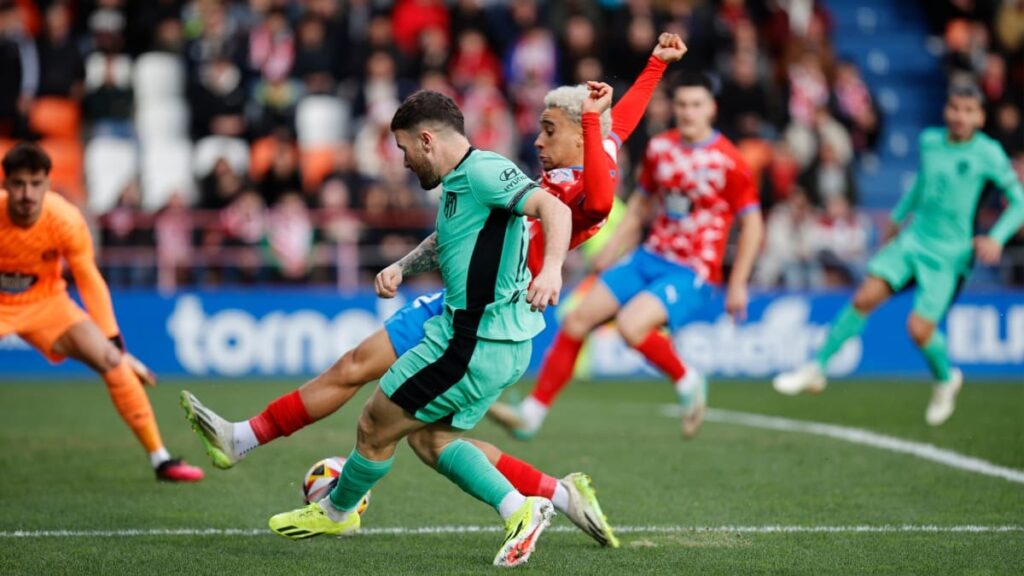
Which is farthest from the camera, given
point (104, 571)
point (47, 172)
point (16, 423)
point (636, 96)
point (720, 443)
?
point (16, 423)

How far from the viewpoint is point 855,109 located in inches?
879

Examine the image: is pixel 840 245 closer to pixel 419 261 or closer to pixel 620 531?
pixel 620 531

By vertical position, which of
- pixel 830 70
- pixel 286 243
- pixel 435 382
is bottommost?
pixel 286 243

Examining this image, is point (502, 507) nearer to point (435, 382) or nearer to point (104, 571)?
point (435, 382)

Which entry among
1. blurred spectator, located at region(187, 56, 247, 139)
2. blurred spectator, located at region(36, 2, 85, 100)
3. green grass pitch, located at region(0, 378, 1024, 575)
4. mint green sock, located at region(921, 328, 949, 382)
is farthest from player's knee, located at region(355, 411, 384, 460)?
blurred spectator, located at region(36, 2, 85, 100)

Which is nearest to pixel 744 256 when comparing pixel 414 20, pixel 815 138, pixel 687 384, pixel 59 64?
pixel 687 384

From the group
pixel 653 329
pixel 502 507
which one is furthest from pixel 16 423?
pixel 502 507

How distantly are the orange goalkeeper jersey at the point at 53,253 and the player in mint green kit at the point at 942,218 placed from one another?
20.0 ft

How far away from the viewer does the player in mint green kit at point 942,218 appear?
459 inches

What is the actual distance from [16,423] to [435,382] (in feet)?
24.3

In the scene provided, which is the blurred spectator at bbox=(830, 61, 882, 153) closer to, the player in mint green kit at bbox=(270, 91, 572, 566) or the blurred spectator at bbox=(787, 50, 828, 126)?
the blurred spectator at bbox=(787, 50, 828, 126)

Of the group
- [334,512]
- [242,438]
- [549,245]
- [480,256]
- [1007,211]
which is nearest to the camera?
[549,245]

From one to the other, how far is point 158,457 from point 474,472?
10.9 ft

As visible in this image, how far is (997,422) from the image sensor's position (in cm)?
1235
